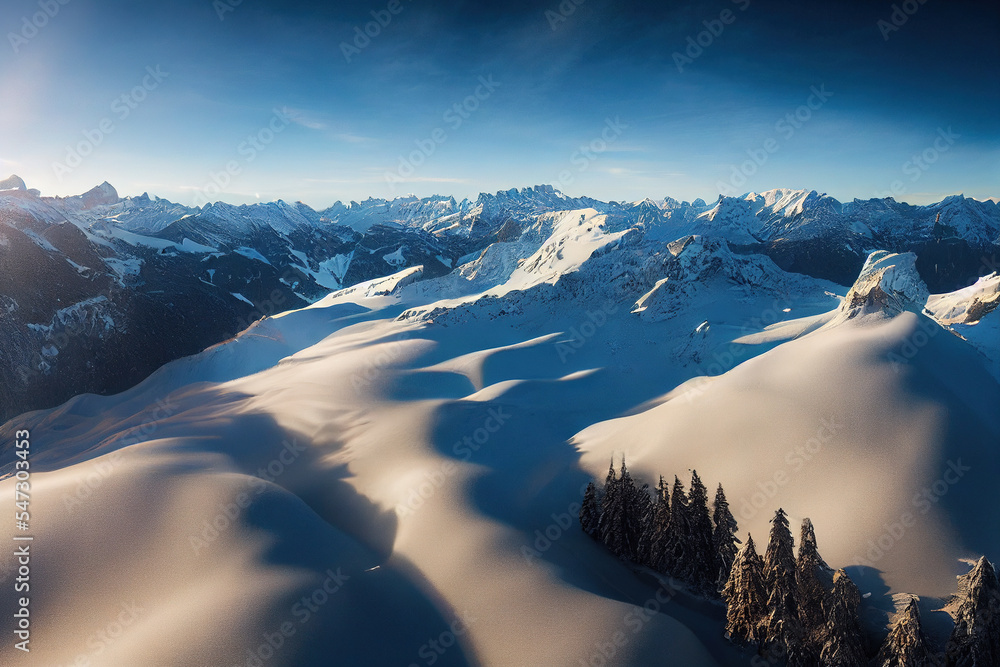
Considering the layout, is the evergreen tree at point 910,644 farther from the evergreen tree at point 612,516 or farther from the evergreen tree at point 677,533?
the evergreen tree at point 612,516

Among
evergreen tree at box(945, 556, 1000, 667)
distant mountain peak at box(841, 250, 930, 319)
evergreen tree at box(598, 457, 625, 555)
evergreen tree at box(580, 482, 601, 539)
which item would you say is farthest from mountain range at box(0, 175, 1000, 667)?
evergreen tree at box(945, 556, 1000, 667)

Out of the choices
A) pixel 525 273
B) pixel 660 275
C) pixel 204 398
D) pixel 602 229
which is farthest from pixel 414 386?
pixel 602 229

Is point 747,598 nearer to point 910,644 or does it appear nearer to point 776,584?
point 776,584

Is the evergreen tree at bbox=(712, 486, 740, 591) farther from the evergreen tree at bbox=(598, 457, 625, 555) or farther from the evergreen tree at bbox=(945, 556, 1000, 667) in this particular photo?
the evergreen tree at bbox=(945, 556, 1000, 667)

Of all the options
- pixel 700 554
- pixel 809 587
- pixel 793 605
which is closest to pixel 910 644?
pixel 809 587

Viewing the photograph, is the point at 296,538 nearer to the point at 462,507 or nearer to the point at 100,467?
the point at 462,507

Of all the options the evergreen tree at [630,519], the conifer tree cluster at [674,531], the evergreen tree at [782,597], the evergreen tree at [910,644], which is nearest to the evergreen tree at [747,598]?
the evergreen tree at [782,597]
